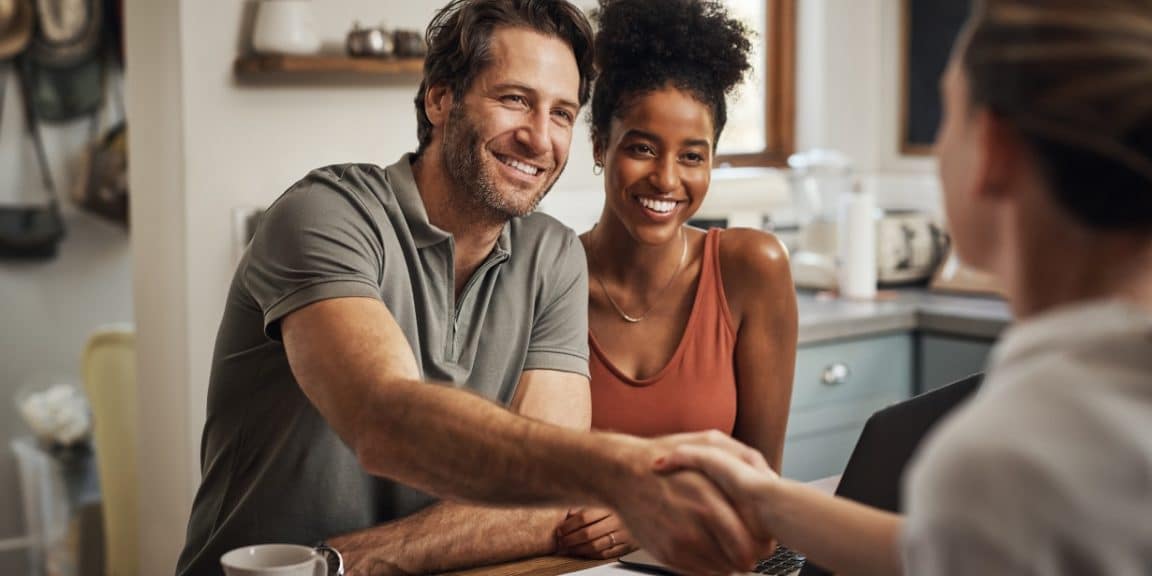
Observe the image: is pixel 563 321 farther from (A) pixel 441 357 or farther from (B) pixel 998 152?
(B) pixel 998 152

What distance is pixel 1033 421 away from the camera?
26.2 inches

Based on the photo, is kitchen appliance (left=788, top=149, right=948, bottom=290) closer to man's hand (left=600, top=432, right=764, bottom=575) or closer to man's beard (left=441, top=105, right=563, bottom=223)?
man's beard (left=441, top=105, right=563, bottom=223)

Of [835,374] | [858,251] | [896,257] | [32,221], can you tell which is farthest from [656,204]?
[32,221]

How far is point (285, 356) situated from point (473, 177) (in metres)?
0.37

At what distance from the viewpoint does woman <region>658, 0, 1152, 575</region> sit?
2.12ft

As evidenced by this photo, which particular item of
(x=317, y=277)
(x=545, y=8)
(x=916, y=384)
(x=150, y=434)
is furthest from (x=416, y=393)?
(x=916, y=384)

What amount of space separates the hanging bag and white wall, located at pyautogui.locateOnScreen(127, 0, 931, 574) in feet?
3.41

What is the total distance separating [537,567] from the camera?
5.03 feet

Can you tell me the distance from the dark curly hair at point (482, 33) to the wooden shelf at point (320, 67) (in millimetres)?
721

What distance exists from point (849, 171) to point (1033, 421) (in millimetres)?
3438

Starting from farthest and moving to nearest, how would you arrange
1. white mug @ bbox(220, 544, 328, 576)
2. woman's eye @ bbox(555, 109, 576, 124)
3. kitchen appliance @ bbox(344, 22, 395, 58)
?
kitchen appliance @ bbox(344, 22, 395, 58), woman's eye @ bbox(555, 109, 576, 124), white mug @ bbox(220, 544, 328, 576)

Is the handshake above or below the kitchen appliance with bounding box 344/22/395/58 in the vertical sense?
below

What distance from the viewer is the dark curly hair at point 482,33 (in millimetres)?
1889

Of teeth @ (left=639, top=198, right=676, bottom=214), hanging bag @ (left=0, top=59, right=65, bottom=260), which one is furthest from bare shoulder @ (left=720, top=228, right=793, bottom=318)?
hanging bag @ (left=0, top=59, right=65, bottom=260)
